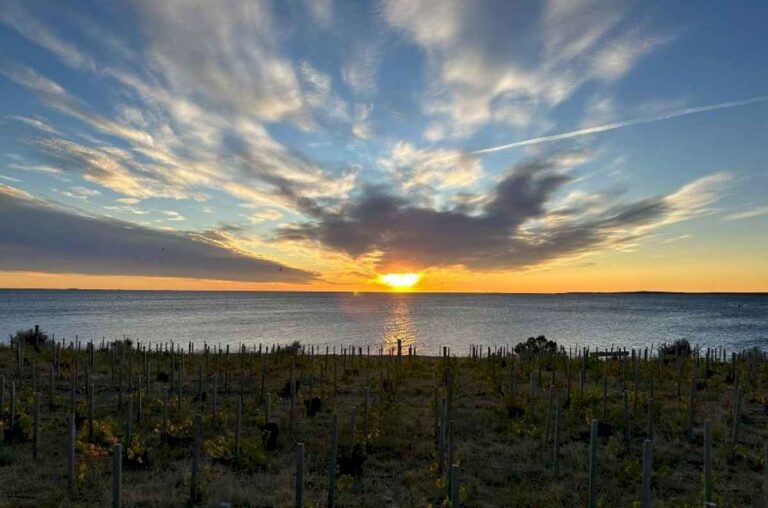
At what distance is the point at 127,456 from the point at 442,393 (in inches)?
473

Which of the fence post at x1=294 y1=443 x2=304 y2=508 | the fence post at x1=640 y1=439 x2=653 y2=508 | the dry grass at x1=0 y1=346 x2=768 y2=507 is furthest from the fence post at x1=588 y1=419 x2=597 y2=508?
the fence post at x1=294 y1=443 x2=304 y2=508

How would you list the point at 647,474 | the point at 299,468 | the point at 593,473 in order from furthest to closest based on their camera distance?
the point at 593,473 < the point at 299,468 < the point at 647,474

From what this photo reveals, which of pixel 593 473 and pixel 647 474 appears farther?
pixel 593 473

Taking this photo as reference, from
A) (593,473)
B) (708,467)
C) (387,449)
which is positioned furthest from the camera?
(387,449)

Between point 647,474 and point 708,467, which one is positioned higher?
point 647,474

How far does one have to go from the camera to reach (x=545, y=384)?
72.9 feet

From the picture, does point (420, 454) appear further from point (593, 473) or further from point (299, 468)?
point (299, 468)

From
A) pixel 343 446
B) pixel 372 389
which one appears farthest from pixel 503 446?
pixel 372 389

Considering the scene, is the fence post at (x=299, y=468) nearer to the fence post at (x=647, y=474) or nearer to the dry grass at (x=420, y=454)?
the dry grass at (x=420, y=454)

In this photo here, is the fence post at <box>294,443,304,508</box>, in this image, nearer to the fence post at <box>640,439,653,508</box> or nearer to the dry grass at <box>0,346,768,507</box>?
the dry grass at <box>0,346,768,507</box>

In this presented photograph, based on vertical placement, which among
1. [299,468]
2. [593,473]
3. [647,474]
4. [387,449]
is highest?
[647,474]

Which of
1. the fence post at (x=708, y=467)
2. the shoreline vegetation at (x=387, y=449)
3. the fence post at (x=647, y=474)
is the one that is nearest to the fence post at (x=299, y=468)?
the shoreline vegetation at (x=387, y=449)

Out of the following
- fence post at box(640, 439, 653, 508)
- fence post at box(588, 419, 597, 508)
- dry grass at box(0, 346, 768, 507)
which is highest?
fence post at box(640, 439, 653, 508)

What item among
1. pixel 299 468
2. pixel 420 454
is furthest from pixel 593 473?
pixel 299 468
